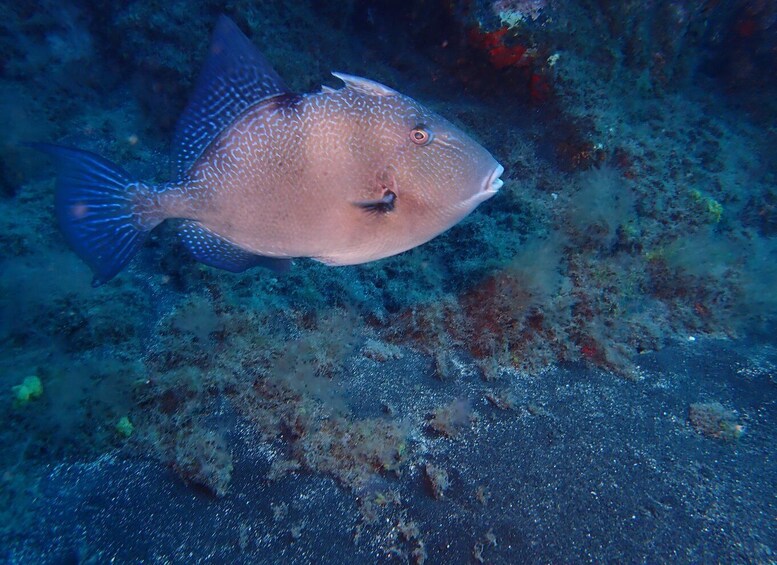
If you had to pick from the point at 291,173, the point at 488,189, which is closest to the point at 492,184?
the point at 488,189

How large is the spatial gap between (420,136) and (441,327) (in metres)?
2.41

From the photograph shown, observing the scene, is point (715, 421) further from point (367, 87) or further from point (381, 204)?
point (367, 87)

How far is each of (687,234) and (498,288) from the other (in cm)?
309

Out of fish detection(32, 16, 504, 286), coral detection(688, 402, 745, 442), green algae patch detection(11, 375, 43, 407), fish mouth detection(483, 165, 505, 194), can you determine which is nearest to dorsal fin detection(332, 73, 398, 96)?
fish detection(32, 16, 504, 286)

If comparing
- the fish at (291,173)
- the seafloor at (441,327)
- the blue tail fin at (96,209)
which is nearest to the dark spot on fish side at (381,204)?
the fish at (291,173)

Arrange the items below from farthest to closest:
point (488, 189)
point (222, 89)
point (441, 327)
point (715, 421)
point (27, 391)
Result: point (441, 327), point (715, 421), point (27, 391), point (222, 89), point (488, 189)

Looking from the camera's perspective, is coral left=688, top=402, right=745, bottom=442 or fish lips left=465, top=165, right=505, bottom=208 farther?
coral left=688, top=402, right=745, bottom=442

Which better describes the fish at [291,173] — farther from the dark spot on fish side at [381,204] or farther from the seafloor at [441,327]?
the seafloor at [441,327]

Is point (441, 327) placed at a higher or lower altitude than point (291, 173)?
lower

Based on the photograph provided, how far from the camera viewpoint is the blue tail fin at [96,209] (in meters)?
2.56

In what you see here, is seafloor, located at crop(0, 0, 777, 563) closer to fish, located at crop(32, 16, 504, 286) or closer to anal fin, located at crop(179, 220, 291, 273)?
anal fin, located at crop(179, 220, 291, 273)

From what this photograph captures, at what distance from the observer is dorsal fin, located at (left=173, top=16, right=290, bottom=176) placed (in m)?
2.41

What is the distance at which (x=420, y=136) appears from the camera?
2332 millimetres

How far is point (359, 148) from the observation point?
2314mm
